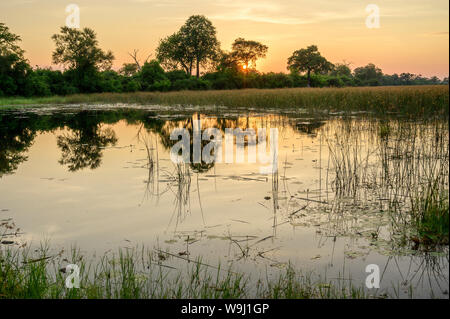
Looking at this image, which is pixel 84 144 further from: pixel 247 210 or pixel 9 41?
pixel 9 41

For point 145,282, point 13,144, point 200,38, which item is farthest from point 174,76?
point 145,282

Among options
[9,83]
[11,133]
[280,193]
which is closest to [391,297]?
[280,193]

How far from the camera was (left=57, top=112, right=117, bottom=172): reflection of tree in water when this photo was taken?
893 cm

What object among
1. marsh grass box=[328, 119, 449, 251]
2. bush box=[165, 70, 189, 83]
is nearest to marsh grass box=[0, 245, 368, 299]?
marsh grass box=[328, 119, 449, 251]

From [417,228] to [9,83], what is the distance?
1481 inches

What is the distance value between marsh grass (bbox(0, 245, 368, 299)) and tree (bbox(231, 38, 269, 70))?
186 feet

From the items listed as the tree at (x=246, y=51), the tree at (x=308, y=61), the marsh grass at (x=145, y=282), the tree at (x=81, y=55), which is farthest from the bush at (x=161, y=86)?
the marsh grass at (x=145, y=282)

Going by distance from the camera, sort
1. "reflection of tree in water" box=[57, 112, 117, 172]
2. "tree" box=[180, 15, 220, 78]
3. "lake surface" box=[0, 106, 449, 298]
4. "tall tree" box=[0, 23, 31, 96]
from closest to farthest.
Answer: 1. "lake surface" box=[0, 106, 449, 298]
2. "reflection of tree in water" box=[57, 112, 117, 172]
3. "tall tree" box=[0, 23, 31, 96]
4. "tree" box=[180, 15, 220, 78]

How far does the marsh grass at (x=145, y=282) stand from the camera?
10.1ft

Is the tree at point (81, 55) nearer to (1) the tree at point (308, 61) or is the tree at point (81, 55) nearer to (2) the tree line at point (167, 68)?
(2) the tree line at point (167, 68)

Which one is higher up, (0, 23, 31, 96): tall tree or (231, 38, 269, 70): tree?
(231, 38, 269, 70): tree

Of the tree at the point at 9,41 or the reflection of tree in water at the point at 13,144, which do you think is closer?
the reflection of tree in water at the point at 13,144

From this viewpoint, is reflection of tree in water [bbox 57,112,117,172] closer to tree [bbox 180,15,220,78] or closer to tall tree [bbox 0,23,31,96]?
tall tree [bbox 0,23,31,96]

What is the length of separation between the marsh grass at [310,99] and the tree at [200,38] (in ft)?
78.9
